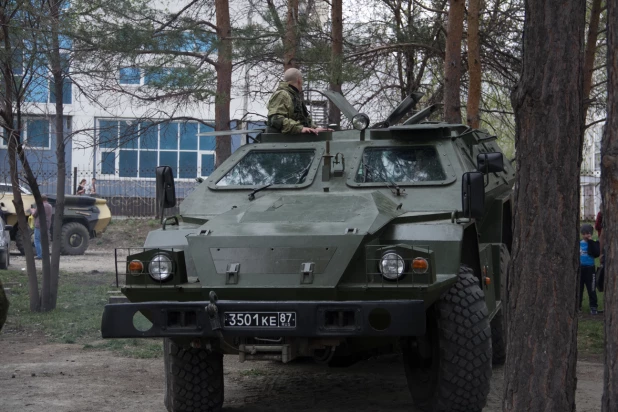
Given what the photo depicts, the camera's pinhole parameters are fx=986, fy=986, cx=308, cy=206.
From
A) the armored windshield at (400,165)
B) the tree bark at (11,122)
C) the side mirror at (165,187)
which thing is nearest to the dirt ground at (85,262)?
the tree bark at (11,122)

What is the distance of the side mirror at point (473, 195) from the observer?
20.9 feet

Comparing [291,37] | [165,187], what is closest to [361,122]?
[165,187]

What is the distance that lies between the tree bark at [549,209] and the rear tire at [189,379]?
8.16 feet

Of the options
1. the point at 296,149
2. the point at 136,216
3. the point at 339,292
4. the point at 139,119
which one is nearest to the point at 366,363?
the point at 296,149

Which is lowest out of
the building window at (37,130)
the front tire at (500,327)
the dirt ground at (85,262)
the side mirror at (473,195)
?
the dirt ground at (85,262)

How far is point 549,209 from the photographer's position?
4.48 metres

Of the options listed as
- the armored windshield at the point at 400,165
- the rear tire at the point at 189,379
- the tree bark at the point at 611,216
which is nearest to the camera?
the tree bark at the point at 611,216

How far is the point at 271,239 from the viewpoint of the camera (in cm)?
585

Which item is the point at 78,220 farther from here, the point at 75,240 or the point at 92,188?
the point at 92,188

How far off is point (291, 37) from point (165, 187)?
18.2 ft

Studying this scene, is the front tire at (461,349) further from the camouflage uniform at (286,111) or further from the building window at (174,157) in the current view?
the building window at (174,157)

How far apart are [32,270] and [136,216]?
551 inches

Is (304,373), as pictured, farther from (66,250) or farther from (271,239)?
(66,250)

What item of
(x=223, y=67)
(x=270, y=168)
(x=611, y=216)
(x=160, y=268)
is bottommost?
(x=160, y=268)
